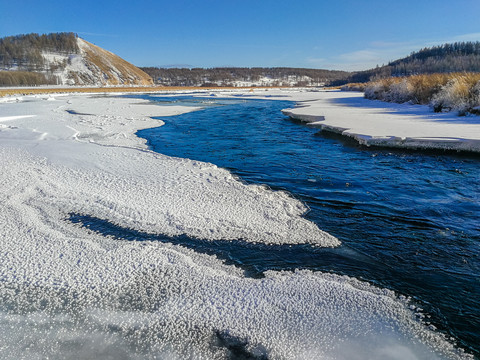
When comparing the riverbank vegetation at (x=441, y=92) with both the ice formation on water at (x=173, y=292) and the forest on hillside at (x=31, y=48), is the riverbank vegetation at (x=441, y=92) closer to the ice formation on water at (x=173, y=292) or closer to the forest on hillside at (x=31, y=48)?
the ice formation on water at (x=173, y=292)

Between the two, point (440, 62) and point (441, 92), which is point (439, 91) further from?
point (440, 62)

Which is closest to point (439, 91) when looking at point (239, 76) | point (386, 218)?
point (386, 218)

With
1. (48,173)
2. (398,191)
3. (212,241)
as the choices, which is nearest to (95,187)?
(48,173)

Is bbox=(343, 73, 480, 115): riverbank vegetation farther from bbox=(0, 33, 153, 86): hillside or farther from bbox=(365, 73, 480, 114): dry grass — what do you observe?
bbox=(0, 33, 153, 86): hillside

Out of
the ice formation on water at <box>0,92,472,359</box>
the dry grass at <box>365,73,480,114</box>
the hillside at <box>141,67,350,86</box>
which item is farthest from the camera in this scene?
the hillside at <box>141,67,350,86</box>

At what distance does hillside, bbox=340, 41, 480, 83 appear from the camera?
273 ft

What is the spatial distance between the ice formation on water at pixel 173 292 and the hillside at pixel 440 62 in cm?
8986

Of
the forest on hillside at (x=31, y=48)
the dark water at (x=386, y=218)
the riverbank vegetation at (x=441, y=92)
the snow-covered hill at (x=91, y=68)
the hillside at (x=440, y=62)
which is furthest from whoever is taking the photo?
the forest on hillside at (x=31, y=48)

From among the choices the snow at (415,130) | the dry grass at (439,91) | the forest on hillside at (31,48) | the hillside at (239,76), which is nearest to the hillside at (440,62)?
the hillside at (239,76)

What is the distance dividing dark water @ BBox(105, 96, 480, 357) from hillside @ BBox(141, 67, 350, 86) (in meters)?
127

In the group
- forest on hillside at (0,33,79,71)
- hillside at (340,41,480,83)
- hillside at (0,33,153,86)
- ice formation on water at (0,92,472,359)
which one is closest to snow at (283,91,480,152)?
ice formation on water at (0,92,472,359)

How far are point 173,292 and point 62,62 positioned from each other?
11635cm

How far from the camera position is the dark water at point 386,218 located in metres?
3.11

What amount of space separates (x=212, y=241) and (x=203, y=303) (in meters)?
1.15
